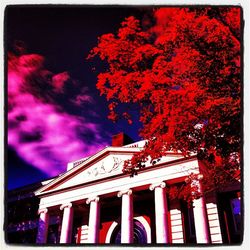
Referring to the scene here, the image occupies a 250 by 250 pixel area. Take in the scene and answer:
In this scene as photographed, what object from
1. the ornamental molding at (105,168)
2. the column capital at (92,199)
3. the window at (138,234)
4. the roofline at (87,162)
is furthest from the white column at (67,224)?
the window at (138,234)

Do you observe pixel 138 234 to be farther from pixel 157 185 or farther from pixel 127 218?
pixel 157 185

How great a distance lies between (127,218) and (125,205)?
1.84 feet

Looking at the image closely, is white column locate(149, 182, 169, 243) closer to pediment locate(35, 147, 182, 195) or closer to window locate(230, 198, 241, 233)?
pediment locate(35, 147, 182, 195)

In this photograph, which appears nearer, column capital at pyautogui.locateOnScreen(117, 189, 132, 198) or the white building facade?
the white building facade

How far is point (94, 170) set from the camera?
14.3 m

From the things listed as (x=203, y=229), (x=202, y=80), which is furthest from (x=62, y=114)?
(x=203, y=229)

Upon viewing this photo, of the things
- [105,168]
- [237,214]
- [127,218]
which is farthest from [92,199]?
[237,214]

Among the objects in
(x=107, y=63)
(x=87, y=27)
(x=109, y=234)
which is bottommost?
(x=109, y=234)

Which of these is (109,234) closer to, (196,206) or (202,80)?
(196,206)

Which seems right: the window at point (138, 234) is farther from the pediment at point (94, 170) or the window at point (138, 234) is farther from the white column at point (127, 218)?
the pediment at point (94, 170)

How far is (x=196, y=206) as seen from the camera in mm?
10875

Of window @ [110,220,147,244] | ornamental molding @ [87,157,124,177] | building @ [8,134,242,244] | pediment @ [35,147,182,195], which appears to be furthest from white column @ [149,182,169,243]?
window @ [110,220,147,244]

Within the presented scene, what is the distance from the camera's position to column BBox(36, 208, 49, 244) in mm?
13102

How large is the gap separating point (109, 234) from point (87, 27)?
10.3 meters
